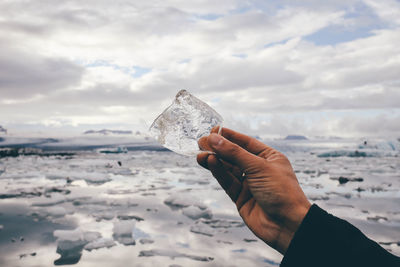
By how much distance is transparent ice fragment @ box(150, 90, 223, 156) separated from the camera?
1.88m

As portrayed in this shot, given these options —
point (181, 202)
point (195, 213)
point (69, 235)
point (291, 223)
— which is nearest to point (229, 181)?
point (291, 223)

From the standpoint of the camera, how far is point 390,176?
8.69 metres

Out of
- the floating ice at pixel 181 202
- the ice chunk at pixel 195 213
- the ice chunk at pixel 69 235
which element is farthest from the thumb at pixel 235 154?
the floating ice at pixel 181 202

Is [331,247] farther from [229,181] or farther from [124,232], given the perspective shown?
[124,232]

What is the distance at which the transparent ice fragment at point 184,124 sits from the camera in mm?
1882

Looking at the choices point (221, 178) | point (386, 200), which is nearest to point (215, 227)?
point (221, 178)

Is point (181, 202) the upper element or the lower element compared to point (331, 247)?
lower

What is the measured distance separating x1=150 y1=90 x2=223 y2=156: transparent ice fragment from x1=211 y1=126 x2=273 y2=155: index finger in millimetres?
68

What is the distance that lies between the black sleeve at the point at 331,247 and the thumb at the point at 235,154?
37 centimetres

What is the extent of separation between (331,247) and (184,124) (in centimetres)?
104

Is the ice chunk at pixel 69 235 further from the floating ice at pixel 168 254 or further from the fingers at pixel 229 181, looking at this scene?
the fingers at pixel 229 181

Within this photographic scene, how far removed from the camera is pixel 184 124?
74.7 inches

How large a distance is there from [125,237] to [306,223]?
2.68 m

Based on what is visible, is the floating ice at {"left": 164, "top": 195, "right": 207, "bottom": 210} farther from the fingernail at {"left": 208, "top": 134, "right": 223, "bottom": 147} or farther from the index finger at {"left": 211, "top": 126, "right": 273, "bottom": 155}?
the fingernail at {"left": 208, "top": 134, "right": 223, "bottom": 147}
